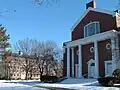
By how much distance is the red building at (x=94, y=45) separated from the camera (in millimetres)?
40844

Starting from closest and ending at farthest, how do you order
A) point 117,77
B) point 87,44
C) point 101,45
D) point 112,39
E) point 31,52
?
point 117,77
point 112,39
point 101,45
point 87,44
point 31,52

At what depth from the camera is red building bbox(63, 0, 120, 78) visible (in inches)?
1608

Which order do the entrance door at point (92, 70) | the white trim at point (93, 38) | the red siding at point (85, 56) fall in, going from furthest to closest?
the red siding at point (85, 56), the entrance door at point (92, 70), the white trim at point (93, 38)

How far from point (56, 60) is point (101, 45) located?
1571 inches

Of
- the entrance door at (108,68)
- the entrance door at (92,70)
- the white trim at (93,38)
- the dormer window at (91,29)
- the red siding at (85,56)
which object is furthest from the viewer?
the red siding at (85,56)

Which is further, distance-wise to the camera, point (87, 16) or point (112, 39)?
point (87, 16)

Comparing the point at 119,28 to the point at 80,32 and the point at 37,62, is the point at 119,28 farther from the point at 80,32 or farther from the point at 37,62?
the point at 37,62

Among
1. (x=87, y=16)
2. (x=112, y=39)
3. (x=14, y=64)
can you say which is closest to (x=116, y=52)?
(x=112, y=39)

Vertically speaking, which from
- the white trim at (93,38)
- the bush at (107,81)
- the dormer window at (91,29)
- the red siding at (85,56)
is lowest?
the bush at (107,81)

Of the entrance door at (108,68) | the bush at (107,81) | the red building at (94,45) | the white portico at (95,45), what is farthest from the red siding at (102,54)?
the bush at (107,81)

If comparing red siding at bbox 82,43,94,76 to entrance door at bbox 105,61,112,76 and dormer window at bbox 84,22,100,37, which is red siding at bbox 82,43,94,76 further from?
entrance door at bbox 105,61,112,76

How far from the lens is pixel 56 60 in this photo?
268 feet

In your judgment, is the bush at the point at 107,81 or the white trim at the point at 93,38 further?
the white trim at the point at 93,38

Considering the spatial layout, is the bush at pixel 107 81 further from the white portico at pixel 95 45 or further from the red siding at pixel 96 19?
the red siding at pixel 96 19
